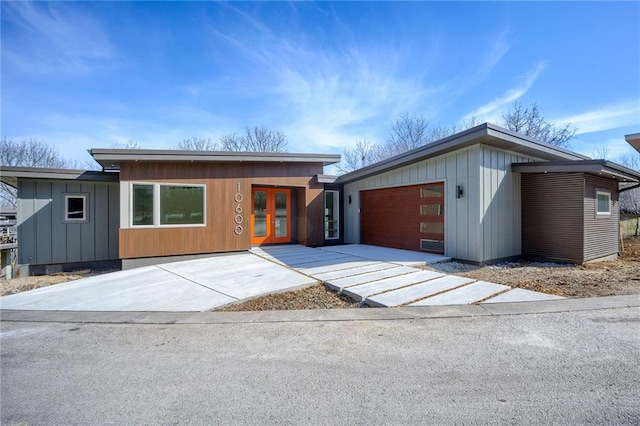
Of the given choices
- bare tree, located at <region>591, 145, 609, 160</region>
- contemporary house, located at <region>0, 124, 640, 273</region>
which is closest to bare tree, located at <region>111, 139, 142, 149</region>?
contemporary house, located at <region>0, 124, 640, 273</region>

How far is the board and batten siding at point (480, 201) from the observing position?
7.22 meters

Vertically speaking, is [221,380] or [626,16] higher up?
[626,16]

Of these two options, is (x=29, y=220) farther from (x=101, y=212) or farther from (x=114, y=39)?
(x=114, y=39)

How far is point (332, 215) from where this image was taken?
11.7 meters

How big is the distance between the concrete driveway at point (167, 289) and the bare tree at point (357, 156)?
855 inches

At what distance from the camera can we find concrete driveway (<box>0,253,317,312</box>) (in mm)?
4695

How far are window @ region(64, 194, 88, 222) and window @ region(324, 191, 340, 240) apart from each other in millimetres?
7898

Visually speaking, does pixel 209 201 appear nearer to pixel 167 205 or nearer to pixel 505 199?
pixel 167 205

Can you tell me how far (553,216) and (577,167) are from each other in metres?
1.33

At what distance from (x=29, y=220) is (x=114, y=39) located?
579 centimetres

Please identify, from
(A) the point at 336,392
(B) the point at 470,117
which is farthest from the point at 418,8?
(B) the point at 470,117

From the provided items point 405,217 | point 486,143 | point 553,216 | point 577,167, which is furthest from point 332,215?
point 577,167

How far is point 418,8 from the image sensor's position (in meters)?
8.71

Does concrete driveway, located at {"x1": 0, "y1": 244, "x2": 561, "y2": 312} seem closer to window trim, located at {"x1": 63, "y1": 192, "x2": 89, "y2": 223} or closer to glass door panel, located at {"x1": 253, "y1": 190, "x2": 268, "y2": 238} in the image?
glass door panel, located at {"x1": 253, "y1": 190, "x2": 268, "y2": 238}
